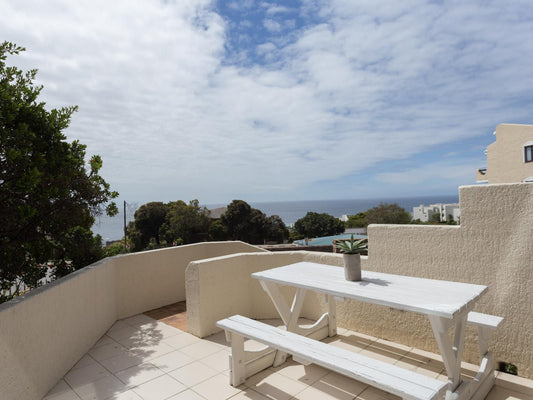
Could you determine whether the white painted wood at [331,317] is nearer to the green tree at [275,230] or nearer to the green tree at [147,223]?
the green tree at [275,230]

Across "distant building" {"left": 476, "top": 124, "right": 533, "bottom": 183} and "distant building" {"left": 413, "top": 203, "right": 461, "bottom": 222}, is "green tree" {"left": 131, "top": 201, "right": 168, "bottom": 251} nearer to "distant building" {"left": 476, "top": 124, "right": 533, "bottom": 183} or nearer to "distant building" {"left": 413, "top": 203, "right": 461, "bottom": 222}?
"distant building" {"left": 476, "top": 124, "right": 533, "bottom": 183}

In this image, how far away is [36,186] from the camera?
385 centimetres

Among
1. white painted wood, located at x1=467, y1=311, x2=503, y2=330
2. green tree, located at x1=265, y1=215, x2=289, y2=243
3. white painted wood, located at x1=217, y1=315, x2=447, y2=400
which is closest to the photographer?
white painted wood, located at x1=217, y1=315, x2=447, y2=400

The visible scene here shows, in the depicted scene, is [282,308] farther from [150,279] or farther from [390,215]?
[390,215]

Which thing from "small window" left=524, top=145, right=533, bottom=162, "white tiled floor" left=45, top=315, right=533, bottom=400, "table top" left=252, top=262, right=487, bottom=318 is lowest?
"white tiled floor" left=45, top=315, right=533, bottom=400

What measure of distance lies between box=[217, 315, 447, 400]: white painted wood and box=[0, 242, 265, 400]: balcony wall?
6.33ft

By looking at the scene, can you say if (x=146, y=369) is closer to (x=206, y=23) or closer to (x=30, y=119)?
(x=30, y=119)

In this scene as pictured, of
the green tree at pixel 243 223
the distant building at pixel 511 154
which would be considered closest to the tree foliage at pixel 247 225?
the green tree at pixel 243 223

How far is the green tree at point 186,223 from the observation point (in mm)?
30203

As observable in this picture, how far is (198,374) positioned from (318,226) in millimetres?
46415

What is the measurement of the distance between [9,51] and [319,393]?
5450mm

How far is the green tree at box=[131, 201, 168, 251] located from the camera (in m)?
33.0

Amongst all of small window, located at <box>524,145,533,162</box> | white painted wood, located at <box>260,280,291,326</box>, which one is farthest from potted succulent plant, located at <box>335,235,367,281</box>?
small window, located at <box>524,145,533,162</box>

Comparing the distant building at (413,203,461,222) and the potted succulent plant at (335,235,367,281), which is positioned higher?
the potted succulent plant at (335,235,367,281)
